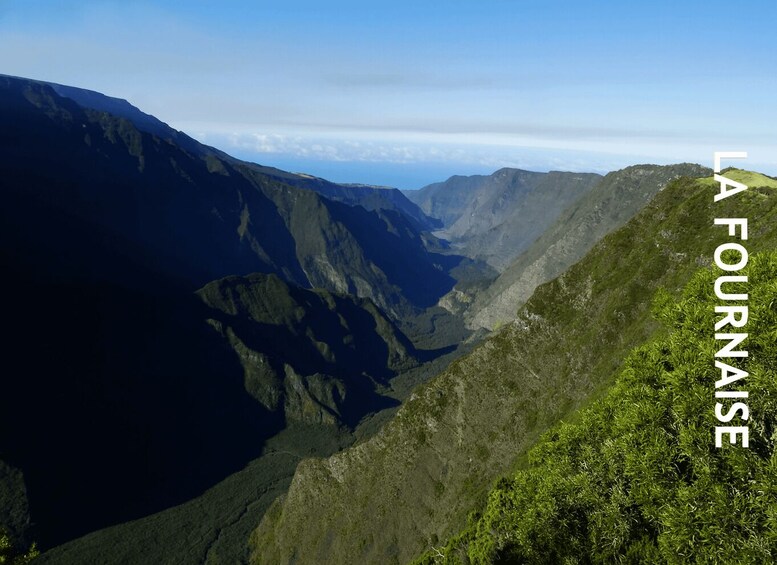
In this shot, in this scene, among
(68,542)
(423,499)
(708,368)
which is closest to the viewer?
(708,368)

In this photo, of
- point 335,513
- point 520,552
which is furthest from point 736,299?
point 335,513

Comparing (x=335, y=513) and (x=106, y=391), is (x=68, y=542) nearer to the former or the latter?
(x=106, y=391)

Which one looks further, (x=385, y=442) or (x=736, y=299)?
(x=385, y=442)

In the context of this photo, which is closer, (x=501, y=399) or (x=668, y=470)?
(x=668, y=470)

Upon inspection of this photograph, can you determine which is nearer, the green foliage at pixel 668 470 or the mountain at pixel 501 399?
the green foliage at pixel 668 470
